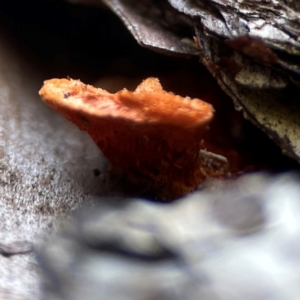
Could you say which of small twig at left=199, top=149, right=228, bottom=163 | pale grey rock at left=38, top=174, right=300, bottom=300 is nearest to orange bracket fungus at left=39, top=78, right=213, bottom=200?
small twig at left=199, top=149, right=228, bottom=163

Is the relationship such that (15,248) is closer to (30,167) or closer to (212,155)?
(30,167)

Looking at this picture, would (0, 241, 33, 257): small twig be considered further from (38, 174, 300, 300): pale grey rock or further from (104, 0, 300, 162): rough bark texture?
(104, 0, 300, 162): rough bark texture

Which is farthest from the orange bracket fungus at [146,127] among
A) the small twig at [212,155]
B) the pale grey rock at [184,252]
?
the pale grey rock at [184,252]

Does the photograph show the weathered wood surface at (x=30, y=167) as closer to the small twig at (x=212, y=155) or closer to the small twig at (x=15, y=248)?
the small twig at (x=15, y=248)

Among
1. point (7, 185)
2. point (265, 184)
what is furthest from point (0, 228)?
point (265, 184)

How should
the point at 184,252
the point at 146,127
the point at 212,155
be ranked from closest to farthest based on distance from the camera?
the point at 184,252, the point at 146,127, the point at 212,155

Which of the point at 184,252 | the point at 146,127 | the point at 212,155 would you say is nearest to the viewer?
the point at 184,252

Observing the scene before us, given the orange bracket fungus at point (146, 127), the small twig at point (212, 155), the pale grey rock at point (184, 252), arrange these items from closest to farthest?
the pale grey rock at point (184, 252) → the orange bracket fungus at point (146, 127) → the small twig at point (212, 155)

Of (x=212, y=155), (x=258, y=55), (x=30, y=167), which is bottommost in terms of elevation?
(x=30, y=167)

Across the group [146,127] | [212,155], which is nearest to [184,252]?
[146,127]
